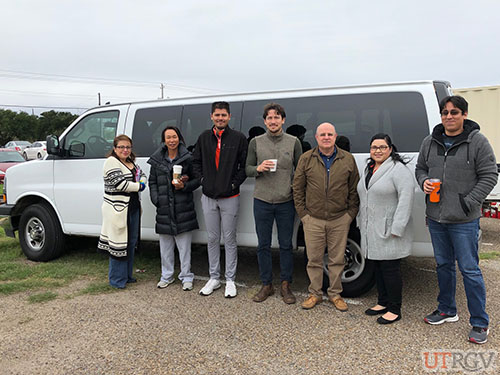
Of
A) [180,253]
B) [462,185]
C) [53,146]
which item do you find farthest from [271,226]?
[53,146]

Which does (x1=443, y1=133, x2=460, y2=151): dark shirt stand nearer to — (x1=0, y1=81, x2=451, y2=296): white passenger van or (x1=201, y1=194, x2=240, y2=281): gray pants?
(x1=0, y1=81, x2=451, y2=296): white passenger van

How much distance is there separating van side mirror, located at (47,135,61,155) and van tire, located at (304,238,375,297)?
3.74 meters

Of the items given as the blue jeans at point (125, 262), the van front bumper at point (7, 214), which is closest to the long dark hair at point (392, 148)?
the blue jeans at point (125, 262)

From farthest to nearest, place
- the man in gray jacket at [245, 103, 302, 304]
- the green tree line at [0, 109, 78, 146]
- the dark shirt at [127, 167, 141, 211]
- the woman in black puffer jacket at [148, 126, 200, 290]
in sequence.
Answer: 1. the green tree line at [0, 109, 78, 146]
2. the dark shirt at [127, 167, 141, 211]
3. the woman in black puffer jacket at [148, 126, 200, 290]
4. the man in gray jacket at [245, 103, 302, 304]

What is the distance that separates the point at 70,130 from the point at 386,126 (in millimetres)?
4024

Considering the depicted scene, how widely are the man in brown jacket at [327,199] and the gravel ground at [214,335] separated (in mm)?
507

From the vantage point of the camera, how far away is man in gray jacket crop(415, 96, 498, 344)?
10.6ft

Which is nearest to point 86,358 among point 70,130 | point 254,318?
point 254,318

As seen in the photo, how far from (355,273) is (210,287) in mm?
1582

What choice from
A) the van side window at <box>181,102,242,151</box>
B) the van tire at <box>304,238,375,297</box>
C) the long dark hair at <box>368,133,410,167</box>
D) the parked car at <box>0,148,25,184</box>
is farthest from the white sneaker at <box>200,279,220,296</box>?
the parked car at <box>0,148,25,184</box>

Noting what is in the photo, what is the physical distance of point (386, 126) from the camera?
404 centimetres

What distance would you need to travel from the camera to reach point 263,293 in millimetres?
4312

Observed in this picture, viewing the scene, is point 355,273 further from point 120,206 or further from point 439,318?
point 120,206

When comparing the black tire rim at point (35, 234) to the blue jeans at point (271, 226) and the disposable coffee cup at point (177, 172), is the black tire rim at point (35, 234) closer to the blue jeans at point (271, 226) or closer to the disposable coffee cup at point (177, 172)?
the disposable coffee cup at point (177, 172)
